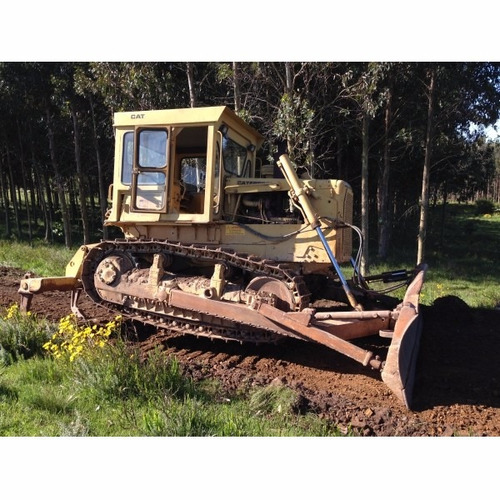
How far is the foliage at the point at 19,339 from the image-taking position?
6.06 m

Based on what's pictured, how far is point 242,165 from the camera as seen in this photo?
747 cm

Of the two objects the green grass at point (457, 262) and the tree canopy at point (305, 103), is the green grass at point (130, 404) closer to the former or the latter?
the green grass at point (457, 262)

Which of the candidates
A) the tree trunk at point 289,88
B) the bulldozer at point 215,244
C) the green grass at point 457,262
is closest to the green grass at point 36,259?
the bulldozer at point 215,244

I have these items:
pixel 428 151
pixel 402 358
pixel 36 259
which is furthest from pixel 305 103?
pixel 36 259

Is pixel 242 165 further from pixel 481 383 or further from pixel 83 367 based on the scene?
pixel 481 383

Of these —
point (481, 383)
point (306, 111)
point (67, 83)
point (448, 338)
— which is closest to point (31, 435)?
point (481, 383)

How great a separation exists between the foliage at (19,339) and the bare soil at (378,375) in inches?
40.7

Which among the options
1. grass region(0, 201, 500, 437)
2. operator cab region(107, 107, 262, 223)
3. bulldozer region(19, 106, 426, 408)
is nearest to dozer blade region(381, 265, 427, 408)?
bulldozer region(19, 106, 426, 408)

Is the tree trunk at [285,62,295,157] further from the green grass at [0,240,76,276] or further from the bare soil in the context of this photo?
the green grass at [0,240,76,276]

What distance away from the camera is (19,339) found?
6.20 m

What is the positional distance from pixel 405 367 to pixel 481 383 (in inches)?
46.8

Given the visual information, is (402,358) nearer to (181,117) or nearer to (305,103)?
(181,117)

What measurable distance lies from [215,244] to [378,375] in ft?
8.66

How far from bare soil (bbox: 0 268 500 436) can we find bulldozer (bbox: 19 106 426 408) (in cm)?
33
